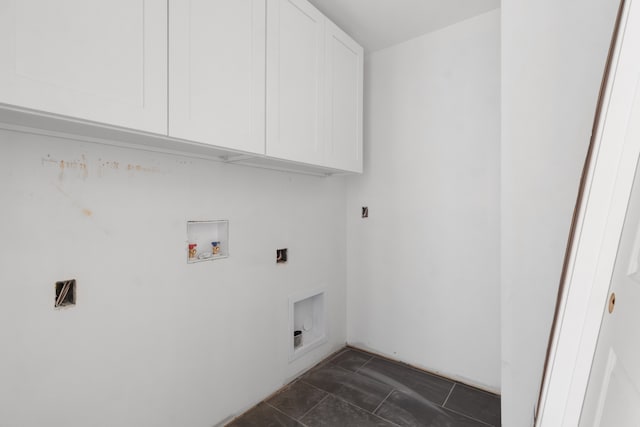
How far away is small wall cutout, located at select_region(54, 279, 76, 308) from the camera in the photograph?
46.2 inches

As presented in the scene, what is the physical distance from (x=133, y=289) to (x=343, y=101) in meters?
1.62

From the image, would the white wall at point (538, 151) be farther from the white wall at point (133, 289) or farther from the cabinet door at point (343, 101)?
the white wall at point (133, 289)

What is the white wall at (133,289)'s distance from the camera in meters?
1.10

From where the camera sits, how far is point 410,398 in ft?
6.31

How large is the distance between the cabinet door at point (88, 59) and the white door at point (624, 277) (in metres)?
1.31

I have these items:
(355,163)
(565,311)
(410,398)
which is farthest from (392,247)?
(565,311)

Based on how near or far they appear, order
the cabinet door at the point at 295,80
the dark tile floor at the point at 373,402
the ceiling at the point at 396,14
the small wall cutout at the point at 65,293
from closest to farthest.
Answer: the small wall cutout at the point at 65,293, the cabinet door at the point at 295,80, the dark tile floor at the point at 373,402, the ceiling at the point at 396,14

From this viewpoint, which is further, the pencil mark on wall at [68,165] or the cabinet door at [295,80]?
the cabinet door at [295,80]

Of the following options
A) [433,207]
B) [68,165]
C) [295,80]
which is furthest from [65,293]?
[433,207]

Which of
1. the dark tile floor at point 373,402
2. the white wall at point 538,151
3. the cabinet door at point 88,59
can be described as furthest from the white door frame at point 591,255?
the cabinet door at point 88,59

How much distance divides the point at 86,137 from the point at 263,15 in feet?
3.15

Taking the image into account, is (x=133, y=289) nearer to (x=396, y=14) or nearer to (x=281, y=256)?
(x=281, y=256)

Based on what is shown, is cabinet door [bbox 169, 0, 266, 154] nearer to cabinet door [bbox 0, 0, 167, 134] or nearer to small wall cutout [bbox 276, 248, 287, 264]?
cabinet door [bbox 0, 0, 167, 134]

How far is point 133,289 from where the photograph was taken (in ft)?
4.49
